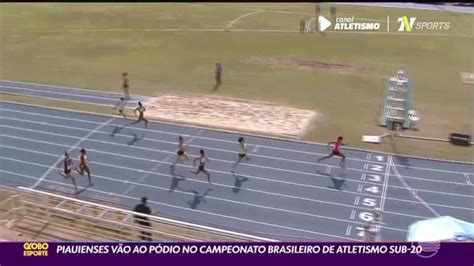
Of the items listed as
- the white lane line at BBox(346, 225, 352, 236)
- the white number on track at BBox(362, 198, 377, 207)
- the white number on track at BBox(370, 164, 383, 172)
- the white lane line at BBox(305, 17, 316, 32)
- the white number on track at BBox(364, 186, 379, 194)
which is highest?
the white lane line at BBox(305, 17, 316, 32)

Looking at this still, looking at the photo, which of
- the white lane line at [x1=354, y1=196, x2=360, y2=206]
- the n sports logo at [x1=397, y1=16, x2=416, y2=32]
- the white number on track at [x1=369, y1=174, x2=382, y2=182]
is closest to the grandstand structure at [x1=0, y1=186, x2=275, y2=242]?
the white lane line at [x1=354, y1=196, x2=360, y2=206]

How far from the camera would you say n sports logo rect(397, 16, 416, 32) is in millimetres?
37250

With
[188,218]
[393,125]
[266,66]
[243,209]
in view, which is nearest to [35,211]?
[188,218]

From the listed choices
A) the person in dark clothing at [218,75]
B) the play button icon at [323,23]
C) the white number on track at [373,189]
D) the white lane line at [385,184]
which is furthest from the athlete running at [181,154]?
the play button icon at [323,23]

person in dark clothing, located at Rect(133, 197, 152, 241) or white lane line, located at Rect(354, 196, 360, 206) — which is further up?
person in dark clothing, located at Rect(133, 197, 152, 241)

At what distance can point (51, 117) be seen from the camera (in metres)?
21.2

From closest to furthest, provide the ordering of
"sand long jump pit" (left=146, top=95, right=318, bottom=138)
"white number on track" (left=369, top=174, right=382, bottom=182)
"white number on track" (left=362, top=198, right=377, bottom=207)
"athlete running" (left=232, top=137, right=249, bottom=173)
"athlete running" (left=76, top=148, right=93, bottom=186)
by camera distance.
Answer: "white number on track" (left=362, top=198, right=377, bottom=207), "athlete running" (left=76, top=148, right=93, bottom=186), "white number on track" (left=369, top=174, right=382, bottom=182), "athlete running" (left=232, top=137, right=249, bottom=173), "sand long jump pit" (left=146, top=95, right=318, bottom=138)

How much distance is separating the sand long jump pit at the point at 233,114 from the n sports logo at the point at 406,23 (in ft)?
61.5

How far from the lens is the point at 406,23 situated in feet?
126

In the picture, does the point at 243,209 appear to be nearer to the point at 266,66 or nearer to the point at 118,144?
the point at 118,144

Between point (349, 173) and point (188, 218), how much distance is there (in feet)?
17.0

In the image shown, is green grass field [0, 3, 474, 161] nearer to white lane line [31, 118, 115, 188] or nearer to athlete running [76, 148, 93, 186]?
white lane line [31, 118, 115, 188]

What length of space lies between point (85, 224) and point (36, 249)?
100 inches

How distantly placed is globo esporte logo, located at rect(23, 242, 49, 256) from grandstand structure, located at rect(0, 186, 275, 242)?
1710 mm
